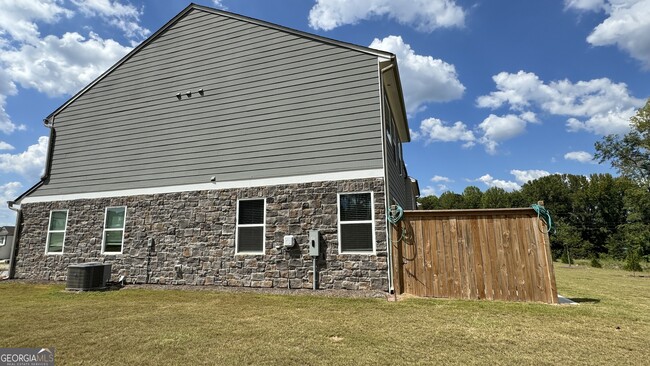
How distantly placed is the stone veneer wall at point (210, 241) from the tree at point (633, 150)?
29370mm

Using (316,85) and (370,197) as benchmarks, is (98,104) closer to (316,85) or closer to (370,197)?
(316,85)

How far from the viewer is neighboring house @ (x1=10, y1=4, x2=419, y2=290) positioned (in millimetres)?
7535

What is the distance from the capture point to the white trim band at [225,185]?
7.47m

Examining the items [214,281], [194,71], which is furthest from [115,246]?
[194,71]

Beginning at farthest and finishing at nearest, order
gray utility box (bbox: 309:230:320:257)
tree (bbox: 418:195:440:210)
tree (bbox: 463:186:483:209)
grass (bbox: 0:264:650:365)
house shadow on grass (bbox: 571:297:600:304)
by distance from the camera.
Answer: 1. tree (bbox: 418:195:440:210)
2. tree (bbox: 463:186:483:209)
3. gray utility box (bbox: 309:230:320:257)
4. house shadow on grass (bbox: 571:297:600:304)
5. grass (bbox: 0:264:650:365)

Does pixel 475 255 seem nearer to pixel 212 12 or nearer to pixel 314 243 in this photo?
pixel 314 243

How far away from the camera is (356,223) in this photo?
7316mm

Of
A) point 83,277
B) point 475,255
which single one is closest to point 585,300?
point 475,255

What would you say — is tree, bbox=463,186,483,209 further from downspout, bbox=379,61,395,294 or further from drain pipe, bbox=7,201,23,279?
drain pipe, bbox=7,201,23,279

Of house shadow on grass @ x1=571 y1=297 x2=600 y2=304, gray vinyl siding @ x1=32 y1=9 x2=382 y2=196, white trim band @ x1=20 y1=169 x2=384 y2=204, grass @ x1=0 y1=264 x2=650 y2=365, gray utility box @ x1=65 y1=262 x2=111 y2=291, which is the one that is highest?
gray vinyl siding @ x1=32 y1=9 x2=382 y2=196

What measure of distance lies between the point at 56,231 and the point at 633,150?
3720 centimetres

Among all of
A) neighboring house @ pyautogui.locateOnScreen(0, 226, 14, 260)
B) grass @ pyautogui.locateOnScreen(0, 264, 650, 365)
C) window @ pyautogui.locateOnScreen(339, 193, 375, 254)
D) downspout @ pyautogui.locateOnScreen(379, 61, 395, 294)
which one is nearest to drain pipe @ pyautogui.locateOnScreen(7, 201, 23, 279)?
grass @ pyautogui.locateOnScreen(0, 264, 650, 365)

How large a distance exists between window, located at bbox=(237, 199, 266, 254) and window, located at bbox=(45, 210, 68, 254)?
637 cm

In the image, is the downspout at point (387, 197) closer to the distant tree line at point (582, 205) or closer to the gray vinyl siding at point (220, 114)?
the gray vinyl siding at point (220, 114)
